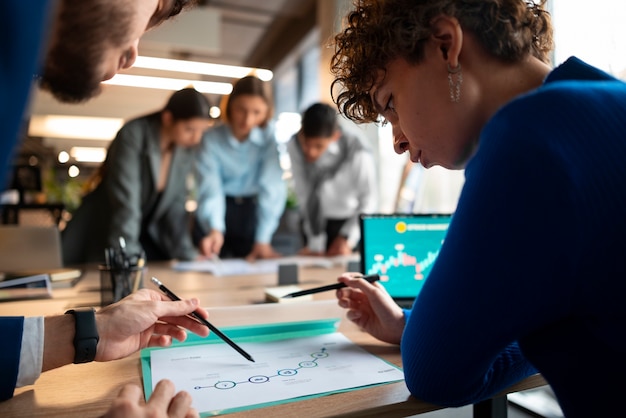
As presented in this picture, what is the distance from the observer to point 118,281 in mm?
1185

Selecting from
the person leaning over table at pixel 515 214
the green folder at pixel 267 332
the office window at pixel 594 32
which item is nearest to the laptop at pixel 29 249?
the green folder at pixel 267 332

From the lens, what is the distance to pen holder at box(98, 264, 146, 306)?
1185 millimetres

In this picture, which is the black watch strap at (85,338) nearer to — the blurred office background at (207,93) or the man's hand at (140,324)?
the man's hand at (140,324)

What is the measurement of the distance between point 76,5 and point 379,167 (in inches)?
147

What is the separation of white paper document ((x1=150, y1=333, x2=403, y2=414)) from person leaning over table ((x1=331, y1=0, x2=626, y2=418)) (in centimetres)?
14

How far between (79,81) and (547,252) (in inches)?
24.4

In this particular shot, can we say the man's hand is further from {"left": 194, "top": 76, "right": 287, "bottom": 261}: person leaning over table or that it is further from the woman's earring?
{"left": 194, "top": 76, "right": 287, "bottom": 261}: person leaning over table

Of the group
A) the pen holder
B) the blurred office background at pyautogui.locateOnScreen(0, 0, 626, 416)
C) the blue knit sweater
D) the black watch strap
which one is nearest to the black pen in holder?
the pen holder

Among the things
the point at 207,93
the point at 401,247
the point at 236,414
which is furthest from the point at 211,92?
the point at 236,414

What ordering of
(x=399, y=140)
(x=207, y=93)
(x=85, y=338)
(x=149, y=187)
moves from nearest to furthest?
(x=85, y=338) → (x=399, y=140) → (x=149, y=187) → (x=207, y=93)

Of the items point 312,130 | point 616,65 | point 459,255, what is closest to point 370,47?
point 459,255

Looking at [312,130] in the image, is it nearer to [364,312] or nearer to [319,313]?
[319,313]

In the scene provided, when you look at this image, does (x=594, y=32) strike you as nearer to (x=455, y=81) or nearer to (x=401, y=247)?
(x=401, y=247)

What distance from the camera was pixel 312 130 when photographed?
2.61 metres
